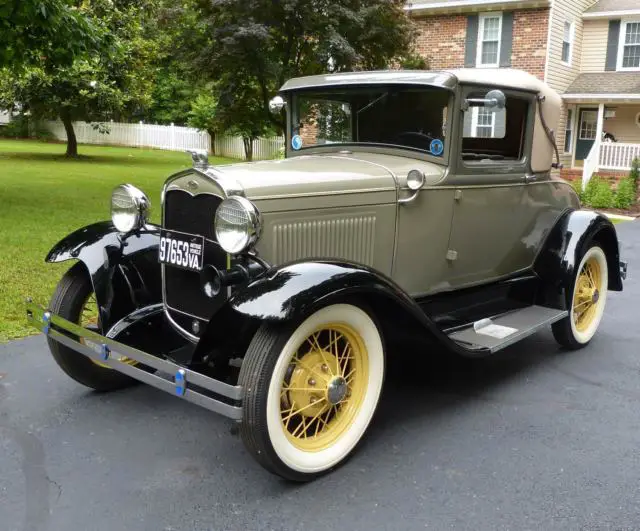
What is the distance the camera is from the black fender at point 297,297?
2.64 metres

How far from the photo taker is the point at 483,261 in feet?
14.1

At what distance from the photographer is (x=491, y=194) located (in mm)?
4172

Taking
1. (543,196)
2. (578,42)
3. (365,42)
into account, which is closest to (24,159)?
(365,42)

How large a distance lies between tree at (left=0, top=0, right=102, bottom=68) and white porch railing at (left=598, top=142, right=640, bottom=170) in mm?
14188

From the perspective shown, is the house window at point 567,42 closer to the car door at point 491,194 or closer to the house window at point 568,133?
the house window at point 568,133

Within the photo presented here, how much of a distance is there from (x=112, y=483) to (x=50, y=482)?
0.90ft

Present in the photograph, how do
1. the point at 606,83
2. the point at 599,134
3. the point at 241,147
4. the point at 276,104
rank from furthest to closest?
the point at 241,147
the point at 606,83
the point at 599,134
the point at 276,104

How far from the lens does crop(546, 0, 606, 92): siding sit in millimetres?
18141

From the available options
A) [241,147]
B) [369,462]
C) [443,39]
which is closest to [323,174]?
[369,462]

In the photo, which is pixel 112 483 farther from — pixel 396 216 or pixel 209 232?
pixel 396 216

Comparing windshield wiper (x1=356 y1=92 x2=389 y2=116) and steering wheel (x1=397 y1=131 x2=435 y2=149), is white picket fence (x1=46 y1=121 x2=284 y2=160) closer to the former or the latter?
windshield wiper (x1=356 y1=92 x2=389 y2=116)

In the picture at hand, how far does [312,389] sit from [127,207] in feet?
5.05

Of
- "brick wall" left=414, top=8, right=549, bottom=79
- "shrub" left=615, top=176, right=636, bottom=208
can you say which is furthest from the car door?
"brick wall" left=414, top=8, right=549, bottom=79

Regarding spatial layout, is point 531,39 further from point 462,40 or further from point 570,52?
point 570,52
